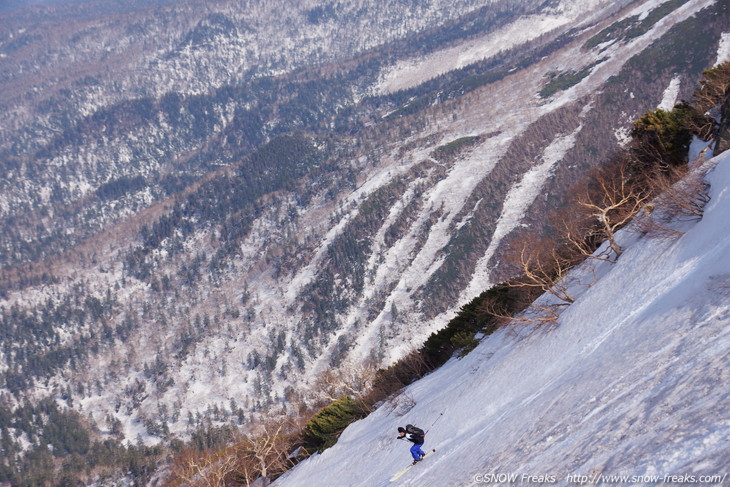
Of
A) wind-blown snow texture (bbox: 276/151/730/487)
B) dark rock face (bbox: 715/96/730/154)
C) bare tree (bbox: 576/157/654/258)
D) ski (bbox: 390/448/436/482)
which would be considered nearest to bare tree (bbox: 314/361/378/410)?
wind-blown snow texture (bbox: 276/151/730/487)

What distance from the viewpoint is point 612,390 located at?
50.7 feet

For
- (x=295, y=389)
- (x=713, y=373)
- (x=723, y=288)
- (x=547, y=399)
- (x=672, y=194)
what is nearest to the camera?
(x=713, y=373)

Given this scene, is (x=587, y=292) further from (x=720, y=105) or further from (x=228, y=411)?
(x=228, y=411)

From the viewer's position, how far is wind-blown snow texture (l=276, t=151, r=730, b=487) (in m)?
11.7

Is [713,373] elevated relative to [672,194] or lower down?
lower down

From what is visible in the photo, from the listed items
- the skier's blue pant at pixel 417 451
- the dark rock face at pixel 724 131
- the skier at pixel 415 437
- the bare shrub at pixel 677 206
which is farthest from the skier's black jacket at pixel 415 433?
the dark rock face at pixel 724 131

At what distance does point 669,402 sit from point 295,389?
18463 centimetres

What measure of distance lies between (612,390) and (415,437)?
9.53m

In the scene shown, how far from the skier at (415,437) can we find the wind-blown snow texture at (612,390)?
1.83 feet

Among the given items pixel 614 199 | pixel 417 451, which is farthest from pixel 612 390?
pixel 614 199

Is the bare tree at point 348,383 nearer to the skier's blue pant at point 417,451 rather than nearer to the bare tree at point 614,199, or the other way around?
the skier's blue pant at point 417,451

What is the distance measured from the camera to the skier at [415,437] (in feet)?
72.8

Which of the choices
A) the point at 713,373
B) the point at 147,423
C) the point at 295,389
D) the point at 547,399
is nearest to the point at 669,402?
the point at 713,373

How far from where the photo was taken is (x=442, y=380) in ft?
112
